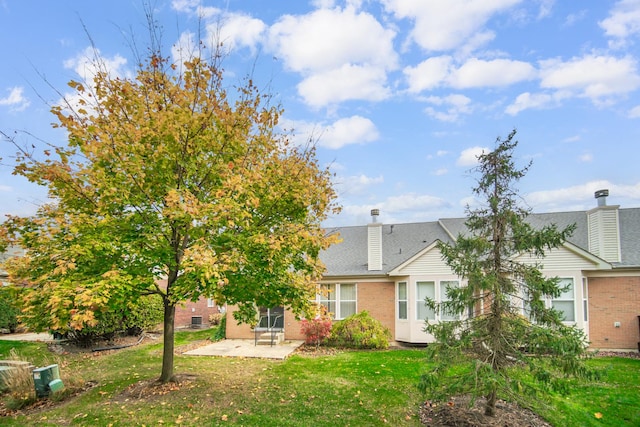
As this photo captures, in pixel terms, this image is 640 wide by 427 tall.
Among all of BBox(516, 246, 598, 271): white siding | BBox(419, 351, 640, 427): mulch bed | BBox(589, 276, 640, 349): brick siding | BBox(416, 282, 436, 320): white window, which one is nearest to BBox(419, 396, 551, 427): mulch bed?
BBox(419, 351, 640, 427): mulch bed

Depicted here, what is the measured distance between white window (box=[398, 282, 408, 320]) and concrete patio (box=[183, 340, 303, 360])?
14.4 feet

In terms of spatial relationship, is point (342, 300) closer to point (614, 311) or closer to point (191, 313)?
point (614, 311)

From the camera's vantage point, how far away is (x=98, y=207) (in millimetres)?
6203

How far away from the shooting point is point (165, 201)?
650 cm

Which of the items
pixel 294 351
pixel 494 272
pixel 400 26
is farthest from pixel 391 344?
pixel 400 26

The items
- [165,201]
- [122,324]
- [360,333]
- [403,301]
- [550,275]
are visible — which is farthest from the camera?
[122,324]

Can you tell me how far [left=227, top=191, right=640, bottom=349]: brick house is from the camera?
43.5 ft

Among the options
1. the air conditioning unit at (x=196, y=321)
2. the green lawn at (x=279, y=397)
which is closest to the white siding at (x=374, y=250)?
the green lawn at (x=279, y=397)

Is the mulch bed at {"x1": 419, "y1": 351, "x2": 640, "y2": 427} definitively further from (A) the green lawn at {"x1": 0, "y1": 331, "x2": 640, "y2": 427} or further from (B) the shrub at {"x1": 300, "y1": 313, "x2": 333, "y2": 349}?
(B) the shrub at {"x1": 300, "y1": 313, "x2": 333, "y2": 349}

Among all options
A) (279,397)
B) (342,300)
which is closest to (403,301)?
(342,300)

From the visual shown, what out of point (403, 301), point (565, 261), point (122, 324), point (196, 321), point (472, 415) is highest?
point (565, 261)

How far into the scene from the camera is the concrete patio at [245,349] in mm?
12367

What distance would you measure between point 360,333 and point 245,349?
442cm

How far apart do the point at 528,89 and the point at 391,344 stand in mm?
10707
